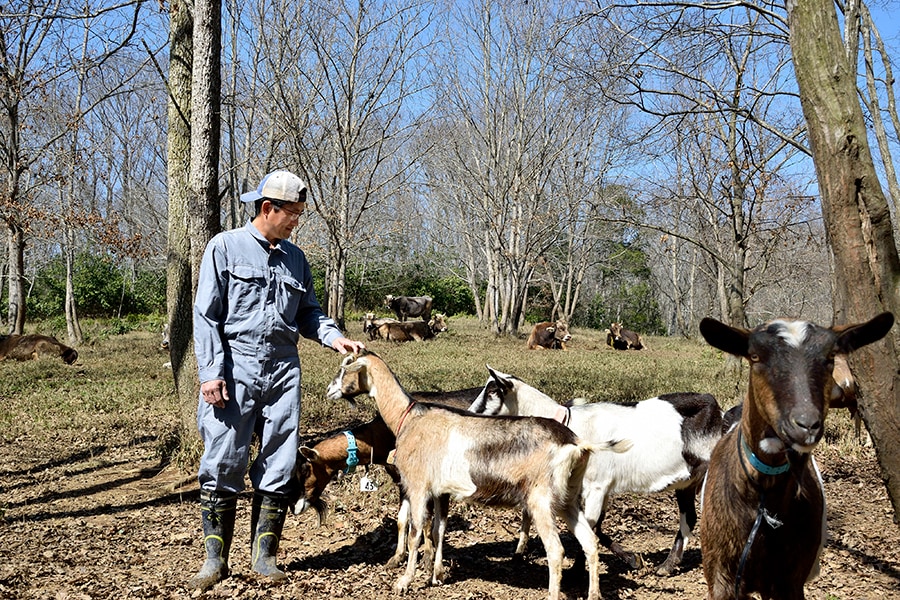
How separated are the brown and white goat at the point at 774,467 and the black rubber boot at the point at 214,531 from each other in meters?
2.64

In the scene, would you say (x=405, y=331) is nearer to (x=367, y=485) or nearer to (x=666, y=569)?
(x=367, y=485)

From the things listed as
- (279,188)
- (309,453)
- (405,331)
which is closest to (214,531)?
(309,453)

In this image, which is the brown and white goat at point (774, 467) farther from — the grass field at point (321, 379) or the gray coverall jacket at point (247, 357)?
the grass field at point (321, 379)

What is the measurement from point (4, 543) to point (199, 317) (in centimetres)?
251

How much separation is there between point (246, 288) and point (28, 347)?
15.3 metres

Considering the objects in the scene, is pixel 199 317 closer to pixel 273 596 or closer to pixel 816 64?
pixel 273 596

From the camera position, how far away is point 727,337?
105 inches

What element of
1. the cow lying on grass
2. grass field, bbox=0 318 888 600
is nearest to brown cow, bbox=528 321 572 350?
the cow lying on grass

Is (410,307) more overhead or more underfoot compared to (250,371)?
more overhead

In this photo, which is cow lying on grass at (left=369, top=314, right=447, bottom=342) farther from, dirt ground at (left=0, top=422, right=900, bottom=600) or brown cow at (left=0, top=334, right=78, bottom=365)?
dirt ground at (left=0, top=422, right=900, bottom=600)

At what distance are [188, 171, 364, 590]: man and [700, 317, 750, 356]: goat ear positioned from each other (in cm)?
248

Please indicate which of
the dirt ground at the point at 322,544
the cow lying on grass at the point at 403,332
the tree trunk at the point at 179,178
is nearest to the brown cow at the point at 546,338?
the cow lying on grass at the point at 403,332

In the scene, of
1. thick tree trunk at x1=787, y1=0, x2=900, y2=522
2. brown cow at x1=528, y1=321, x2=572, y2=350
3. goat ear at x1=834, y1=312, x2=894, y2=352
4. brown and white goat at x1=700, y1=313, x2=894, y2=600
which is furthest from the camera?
brown cow at x1=528, y1=321, x2=572, y2=350

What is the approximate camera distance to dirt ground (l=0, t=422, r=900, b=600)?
449 centimetres
